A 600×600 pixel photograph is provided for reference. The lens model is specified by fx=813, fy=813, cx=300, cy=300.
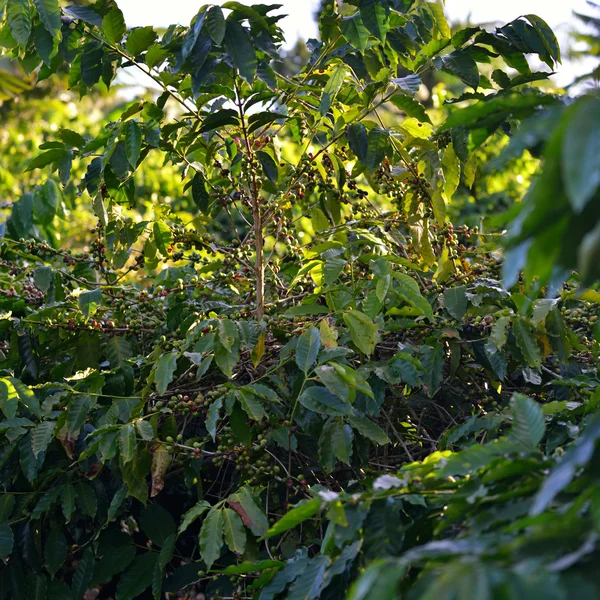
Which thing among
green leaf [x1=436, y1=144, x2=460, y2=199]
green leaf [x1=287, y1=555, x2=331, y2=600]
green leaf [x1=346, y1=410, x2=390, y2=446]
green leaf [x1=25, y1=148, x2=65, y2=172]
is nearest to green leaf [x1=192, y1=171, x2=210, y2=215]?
green leaf [x1=25, y1=148, x2=65, y2=172]

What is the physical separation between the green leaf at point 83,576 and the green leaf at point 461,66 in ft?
5.53

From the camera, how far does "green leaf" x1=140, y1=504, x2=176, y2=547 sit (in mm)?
2291

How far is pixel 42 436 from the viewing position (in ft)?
7.22

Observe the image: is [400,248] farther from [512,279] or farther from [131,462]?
[512,279]

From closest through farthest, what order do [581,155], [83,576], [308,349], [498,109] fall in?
1. [581,155]
2. [498,109]
3. [308,349]
4. [83,576]

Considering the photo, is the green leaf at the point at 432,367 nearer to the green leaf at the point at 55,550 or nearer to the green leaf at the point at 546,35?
the green leaf at the point at 546,35

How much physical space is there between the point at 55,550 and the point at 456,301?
133cm

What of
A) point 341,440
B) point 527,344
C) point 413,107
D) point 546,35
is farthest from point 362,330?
point 546,35

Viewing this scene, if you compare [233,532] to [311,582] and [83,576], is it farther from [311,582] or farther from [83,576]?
[83,576]

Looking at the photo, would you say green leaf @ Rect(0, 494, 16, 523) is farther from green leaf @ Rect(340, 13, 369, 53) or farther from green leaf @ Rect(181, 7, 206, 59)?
green leaf @ Rect(340, 13, 369, 53)

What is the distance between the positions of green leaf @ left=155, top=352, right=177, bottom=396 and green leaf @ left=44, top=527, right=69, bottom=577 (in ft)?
2.07

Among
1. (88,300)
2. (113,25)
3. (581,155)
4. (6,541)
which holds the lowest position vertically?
(6,541)

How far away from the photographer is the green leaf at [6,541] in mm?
2156

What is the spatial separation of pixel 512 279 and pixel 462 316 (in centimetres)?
139
